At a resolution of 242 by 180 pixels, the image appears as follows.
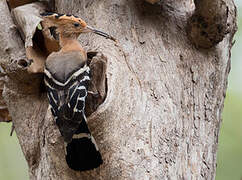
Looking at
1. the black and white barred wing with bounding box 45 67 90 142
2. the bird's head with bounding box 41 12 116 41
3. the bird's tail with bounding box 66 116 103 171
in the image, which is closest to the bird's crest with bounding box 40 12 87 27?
the bird's head with bounding box 41 12 116 41

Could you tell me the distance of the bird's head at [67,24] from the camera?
127 inches

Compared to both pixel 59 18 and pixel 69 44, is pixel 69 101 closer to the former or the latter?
pixel 69 44

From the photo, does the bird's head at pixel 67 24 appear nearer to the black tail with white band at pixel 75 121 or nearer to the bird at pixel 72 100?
the bird at pixel 72 100

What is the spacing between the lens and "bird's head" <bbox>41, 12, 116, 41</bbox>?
3.24 meters

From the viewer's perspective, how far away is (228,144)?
4363mm

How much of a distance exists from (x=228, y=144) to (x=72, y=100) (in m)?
2.08

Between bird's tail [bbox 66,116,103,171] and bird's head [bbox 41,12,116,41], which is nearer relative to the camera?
bird's tail [bbox 66,116,103,171]

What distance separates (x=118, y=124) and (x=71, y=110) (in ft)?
0.82

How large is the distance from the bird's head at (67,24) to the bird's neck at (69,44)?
0.09 ft

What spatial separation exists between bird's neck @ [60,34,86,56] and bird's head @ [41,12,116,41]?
3 centimetres

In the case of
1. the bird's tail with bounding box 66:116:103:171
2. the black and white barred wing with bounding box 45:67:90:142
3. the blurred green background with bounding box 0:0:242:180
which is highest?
the black and white barred wing with bounding box 45:67:90:142

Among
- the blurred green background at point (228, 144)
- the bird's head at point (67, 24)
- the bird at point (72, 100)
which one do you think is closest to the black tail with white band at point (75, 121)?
the bird at point (72, 100)

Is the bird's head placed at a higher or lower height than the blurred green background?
higher

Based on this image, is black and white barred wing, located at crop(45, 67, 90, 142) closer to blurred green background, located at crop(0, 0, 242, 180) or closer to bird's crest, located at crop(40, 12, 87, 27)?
bird's crest, located at crop(40, 12, 87, 27)
